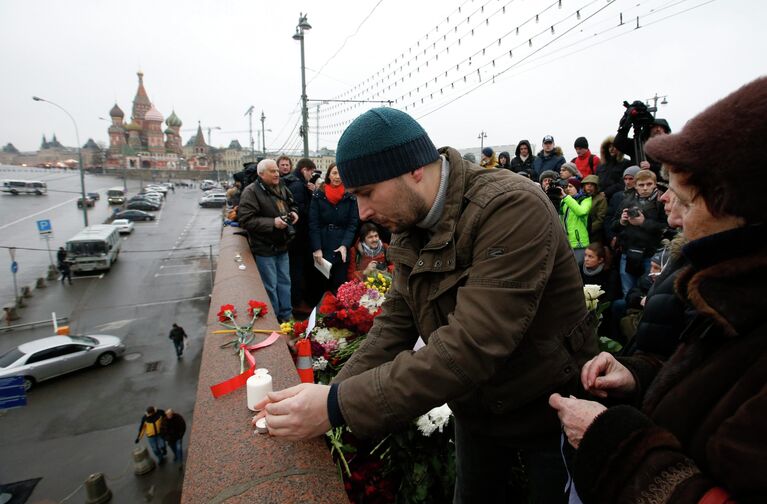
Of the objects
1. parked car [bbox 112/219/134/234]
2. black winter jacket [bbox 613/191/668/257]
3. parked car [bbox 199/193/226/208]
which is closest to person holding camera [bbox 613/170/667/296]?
black winter jacket [bbox 613/191/668/257]

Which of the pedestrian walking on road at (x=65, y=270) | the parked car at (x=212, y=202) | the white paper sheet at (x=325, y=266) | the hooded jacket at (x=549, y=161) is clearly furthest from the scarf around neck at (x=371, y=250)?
the parked car at (x=212, y=202)

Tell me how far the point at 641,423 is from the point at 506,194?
0.68 m

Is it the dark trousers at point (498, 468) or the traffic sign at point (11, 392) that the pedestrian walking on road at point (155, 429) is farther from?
the dark trousers at point (498, 468)

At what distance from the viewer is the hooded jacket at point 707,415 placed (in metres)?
0.77

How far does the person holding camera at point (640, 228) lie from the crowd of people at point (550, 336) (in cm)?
296

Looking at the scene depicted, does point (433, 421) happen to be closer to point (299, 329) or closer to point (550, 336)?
point (550, 336)

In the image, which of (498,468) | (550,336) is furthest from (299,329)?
(550,336)

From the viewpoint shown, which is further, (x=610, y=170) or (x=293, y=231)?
(x=610, y=170)

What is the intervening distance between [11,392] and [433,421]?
492 inches

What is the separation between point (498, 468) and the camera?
1.76 meters

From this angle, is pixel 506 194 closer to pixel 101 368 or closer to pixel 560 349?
pixel 560 349

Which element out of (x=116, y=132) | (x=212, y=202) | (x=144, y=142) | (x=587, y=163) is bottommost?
(x=212, y=202)

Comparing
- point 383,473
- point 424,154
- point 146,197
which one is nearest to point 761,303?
point 424,154

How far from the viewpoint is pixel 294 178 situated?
6.63 m
